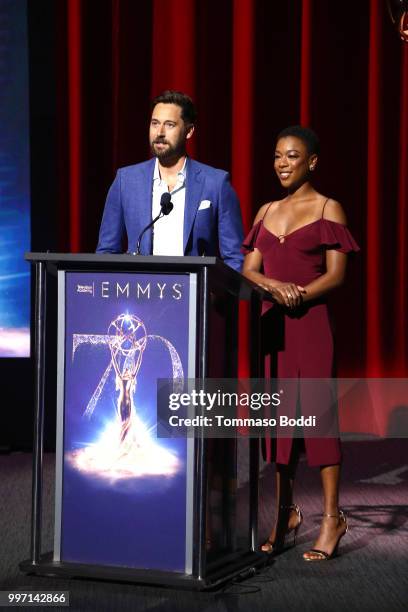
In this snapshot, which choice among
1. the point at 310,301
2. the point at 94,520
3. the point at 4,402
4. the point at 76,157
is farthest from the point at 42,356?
the point at 76,157

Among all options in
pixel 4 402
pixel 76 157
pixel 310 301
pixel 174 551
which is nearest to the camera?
pixel 174 551

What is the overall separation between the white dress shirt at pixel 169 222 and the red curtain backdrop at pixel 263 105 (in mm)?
2607

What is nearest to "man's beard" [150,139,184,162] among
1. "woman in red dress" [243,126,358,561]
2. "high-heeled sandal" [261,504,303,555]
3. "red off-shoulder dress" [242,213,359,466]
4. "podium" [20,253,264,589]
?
"woman in red dress" [243,126,358,561]

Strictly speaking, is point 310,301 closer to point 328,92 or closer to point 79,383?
point 79,383

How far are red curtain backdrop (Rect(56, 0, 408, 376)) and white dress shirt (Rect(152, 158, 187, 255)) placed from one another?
2.61 metres

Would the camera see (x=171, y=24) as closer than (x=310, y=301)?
No

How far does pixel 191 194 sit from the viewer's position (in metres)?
3.73

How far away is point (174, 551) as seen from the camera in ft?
9.87

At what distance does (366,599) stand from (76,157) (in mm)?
3825

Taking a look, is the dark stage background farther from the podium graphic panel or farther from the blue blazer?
the podium graphic panel

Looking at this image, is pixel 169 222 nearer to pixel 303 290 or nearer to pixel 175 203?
pixel 175 203

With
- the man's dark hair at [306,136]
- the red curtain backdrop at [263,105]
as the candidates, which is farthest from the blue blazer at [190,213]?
the red curtain backdrop at [263,105]

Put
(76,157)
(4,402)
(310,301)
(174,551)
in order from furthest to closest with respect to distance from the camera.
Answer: (76,157), (4,402), (310,301), (174,551)

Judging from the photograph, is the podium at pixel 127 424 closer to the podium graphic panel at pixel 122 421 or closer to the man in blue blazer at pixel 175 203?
the podium graphic panel at pixel 122 421
